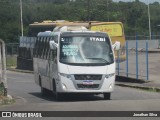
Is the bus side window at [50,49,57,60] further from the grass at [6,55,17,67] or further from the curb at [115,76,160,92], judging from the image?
the grass at [6,55,17,67]

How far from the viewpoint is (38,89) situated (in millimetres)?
29359

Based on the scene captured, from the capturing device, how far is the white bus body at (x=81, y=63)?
21656 millimetres

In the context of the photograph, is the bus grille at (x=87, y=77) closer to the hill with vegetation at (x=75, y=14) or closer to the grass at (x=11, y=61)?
the grass at (x=11, y=61)

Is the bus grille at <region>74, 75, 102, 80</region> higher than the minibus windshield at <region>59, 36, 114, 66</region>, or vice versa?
the minibus windshield at <region>59, 36, 114, 66</region>

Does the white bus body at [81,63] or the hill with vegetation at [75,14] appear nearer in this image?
the white bus body at [81,63]

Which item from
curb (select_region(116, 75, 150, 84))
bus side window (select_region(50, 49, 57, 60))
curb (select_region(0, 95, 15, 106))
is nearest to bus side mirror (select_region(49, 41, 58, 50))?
bus side window (select_region(50, 49, 57, 60))

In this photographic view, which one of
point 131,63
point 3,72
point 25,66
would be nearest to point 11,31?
point 25,66

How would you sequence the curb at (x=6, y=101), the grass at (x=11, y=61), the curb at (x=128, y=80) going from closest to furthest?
1. the curb at (x=6, y=101)
2. the curb at (x=128, y=80)
3. the grass at (x=11, y=61)

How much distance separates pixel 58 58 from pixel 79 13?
207ft

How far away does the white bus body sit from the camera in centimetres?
2166

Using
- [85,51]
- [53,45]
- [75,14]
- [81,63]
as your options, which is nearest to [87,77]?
[81,63]

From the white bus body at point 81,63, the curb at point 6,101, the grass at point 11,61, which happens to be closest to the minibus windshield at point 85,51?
the white bus body at point 81,63

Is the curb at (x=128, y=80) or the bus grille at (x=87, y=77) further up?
the bus grille at (x=87, y=77)

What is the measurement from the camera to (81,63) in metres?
22.0
